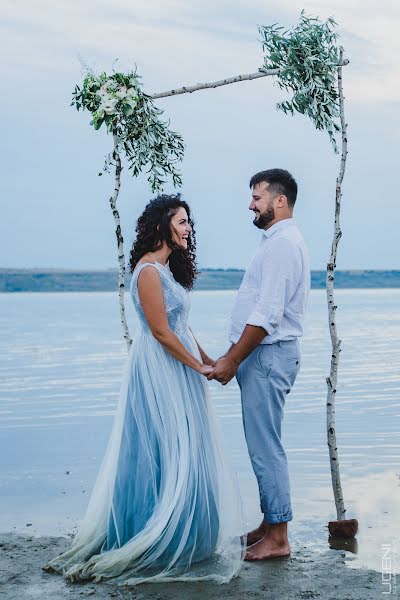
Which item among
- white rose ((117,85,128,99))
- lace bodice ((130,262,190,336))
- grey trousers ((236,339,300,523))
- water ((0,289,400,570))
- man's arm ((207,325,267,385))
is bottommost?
water ((0,289,400,570))

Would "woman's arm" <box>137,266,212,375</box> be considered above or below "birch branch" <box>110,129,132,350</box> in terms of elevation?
below

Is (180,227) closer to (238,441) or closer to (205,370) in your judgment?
(205,370)

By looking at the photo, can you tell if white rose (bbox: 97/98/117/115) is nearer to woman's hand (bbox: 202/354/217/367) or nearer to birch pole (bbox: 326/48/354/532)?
birch pole (bbox: 326/48/354/532)

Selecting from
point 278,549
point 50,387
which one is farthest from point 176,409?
point 50,387

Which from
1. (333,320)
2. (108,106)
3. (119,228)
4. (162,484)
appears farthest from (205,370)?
(108,106)

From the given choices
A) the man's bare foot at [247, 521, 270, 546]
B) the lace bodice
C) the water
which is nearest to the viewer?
the lace bodice

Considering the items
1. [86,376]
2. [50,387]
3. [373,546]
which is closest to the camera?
[373,546]

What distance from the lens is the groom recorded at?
Answer: 5062mm

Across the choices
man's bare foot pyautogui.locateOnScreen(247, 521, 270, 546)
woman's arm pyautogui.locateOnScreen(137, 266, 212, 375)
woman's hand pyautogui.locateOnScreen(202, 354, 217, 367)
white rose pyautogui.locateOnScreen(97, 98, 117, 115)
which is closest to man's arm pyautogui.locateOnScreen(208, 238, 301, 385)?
woman's arm pyautogui.locateOnScreen(137, 266, 212, 375)

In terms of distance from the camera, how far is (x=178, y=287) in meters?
5.09

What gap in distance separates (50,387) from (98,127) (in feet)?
30.7

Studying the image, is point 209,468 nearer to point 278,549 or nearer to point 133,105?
point 278,549

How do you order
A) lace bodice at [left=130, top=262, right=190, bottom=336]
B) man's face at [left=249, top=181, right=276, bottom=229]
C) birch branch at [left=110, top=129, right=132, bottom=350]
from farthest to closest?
birch branch at [left=110, top=129, right=132, bottom=350] < man's face at [left=249, top=181, right=276, bottom=229] < lace bodice at [left=130, top=262, right=190, bottom=336]

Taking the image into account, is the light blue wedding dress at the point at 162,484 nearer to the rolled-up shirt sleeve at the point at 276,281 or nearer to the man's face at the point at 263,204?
the rolled-up shirt sleeve at the point at 276,281
